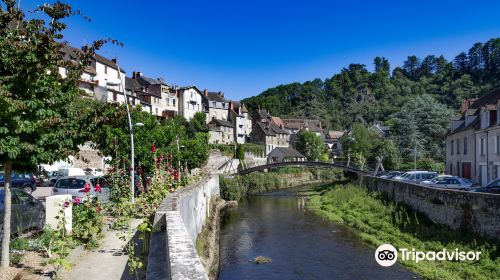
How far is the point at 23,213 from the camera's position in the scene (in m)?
10.1

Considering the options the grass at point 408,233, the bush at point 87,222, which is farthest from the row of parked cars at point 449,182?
the bush at point 87,222

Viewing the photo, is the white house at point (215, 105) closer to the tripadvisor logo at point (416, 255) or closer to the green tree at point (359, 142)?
the green tree at point (359, 142)

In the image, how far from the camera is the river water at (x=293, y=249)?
1734 cm

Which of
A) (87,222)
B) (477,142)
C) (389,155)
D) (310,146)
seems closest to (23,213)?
(87,222)

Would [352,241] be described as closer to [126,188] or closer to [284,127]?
[126,188]

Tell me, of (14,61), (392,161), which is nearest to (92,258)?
(14,61)

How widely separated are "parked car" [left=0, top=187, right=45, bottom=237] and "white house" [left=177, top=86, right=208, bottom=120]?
60683mm

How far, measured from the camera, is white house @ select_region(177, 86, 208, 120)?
71.7 m

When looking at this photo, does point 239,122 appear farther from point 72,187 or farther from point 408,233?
point 72,187

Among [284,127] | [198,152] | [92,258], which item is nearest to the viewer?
[92,258]

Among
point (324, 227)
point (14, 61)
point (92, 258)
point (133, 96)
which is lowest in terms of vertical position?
point (324, 227)

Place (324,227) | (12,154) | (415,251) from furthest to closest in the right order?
(324,227), (415,251), (12,154)

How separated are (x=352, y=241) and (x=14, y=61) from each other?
67.4 ft

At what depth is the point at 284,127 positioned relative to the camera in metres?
97.1
